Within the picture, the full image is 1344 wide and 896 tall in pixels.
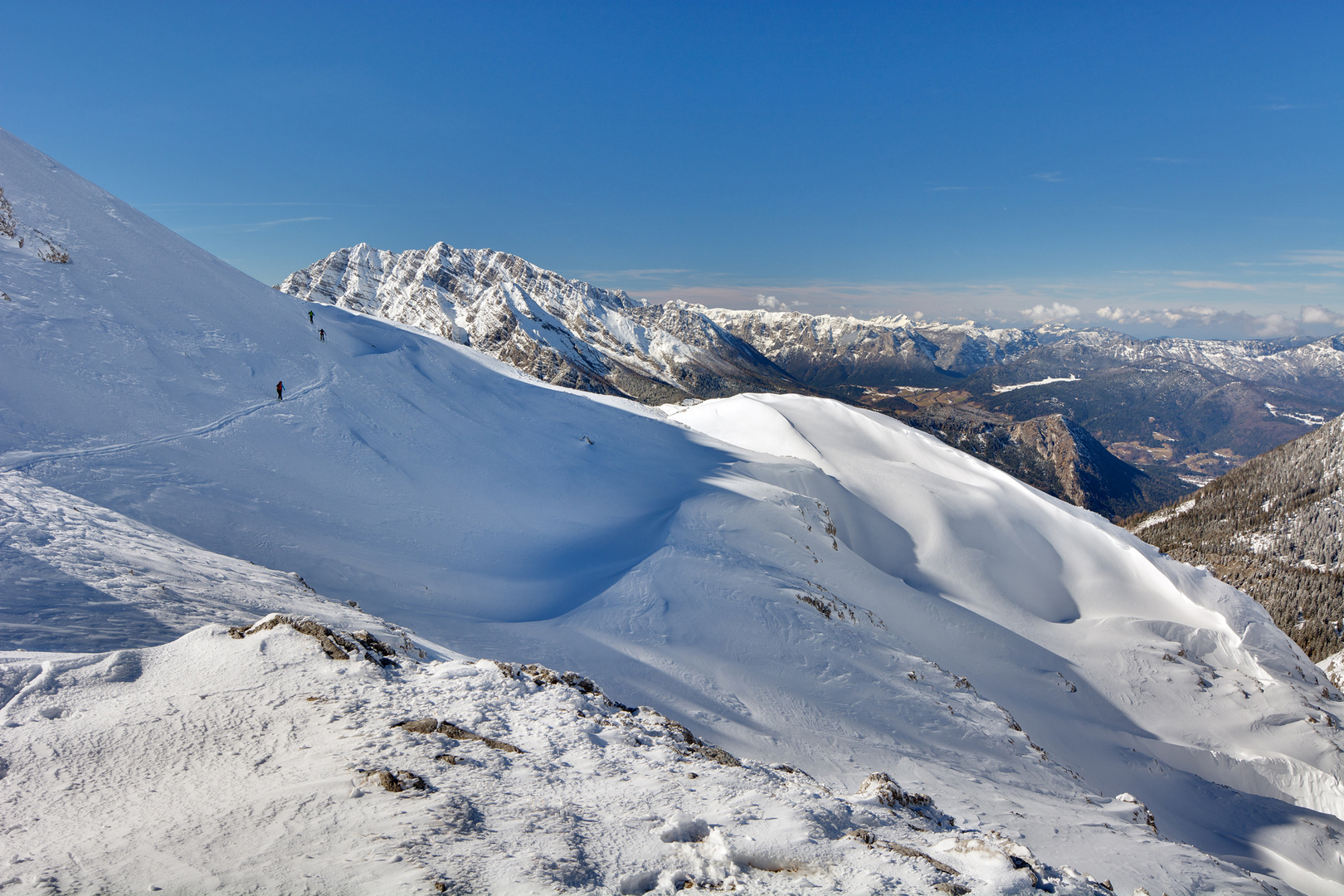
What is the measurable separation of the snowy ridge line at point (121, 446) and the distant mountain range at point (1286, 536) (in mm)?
196350

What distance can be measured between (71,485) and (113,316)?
48.7ft

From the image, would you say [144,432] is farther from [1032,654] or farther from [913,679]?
[1032,654]

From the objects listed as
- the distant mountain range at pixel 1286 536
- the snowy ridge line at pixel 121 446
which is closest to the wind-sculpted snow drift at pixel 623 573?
the snowy ridge line at pixel 121 446

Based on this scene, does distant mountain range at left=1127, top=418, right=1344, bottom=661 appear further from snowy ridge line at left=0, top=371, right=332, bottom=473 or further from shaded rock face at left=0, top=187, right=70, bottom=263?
shaded rock face at left=0, top=187, right=70, bottom=263

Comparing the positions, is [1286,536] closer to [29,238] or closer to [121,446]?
[121,446]

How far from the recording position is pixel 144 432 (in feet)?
67.5

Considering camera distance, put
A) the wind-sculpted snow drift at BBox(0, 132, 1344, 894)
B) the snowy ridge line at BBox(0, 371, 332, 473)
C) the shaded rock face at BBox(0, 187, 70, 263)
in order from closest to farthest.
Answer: the wind-sculpted snow drift at BBox(0, 132, 1344, 894) < the snowy ridge line at BBox(0, 371, 332, 473) < the shaded rock face at BBox(0, 187, 70, 263)

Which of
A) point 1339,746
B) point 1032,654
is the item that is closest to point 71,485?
point 1032,654

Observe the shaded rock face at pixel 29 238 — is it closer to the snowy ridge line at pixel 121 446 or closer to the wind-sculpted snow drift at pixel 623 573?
the wind-sculpted snow drift at pixel 623 573

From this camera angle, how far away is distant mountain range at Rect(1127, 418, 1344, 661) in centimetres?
13825

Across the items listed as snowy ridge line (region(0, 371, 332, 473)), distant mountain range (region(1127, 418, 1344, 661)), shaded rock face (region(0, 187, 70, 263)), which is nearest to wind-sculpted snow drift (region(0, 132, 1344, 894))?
snowy ridge line (region(0, 371, 332, 473))

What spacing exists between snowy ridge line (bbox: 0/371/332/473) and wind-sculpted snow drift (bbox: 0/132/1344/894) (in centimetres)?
17

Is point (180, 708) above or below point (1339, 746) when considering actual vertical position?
above

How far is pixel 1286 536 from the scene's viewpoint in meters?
168
